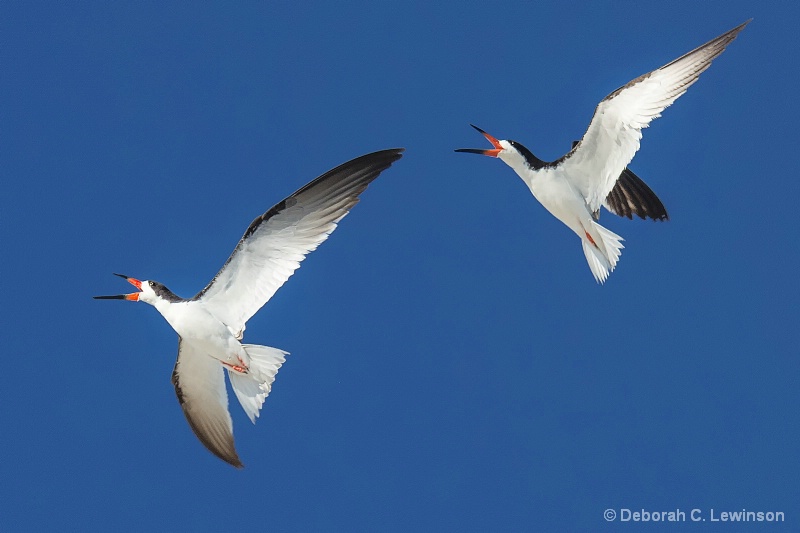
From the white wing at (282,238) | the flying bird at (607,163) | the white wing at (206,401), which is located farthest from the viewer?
the white wing at (206,401)

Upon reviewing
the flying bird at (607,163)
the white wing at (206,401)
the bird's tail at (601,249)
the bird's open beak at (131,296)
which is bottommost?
the white wing at (206,401)

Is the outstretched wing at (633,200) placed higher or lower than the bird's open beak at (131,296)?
higher

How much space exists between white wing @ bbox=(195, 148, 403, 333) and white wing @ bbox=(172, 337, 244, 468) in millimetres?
837

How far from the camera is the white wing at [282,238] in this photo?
11688mm

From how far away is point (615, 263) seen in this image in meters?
12.9

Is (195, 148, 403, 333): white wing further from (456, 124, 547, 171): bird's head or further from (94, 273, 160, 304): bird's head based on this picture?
(456, 124, 547, 171): bird's head

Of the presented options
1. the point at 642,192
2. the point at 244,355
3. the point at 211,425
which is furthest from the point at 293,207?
the point at 642,192

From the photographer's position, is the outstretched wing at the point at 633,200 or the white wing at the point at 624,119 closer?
the white wing at the point at 624,119

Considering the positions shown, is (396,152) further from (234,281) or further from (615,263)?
(615,263)

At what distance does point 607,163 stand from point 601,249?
876 mm

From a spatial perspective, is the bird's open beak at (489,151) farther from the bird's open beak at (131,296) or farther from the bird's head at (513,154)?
the bird's open beak at (131,296)

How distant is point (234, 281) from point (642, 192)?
472 centimetres

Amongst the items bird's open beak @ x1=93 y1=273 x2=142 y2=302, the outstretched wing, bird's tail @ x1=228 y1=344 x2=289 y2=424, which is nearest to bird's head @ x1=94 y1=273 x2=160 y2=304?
bird's open beak @ x1=93 y1=273 x2=142 y2=302

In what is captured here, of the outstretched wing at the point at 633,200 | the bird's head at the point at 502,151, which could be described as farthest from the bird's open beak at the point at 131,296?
the outstretched wing at the point at 633,200
